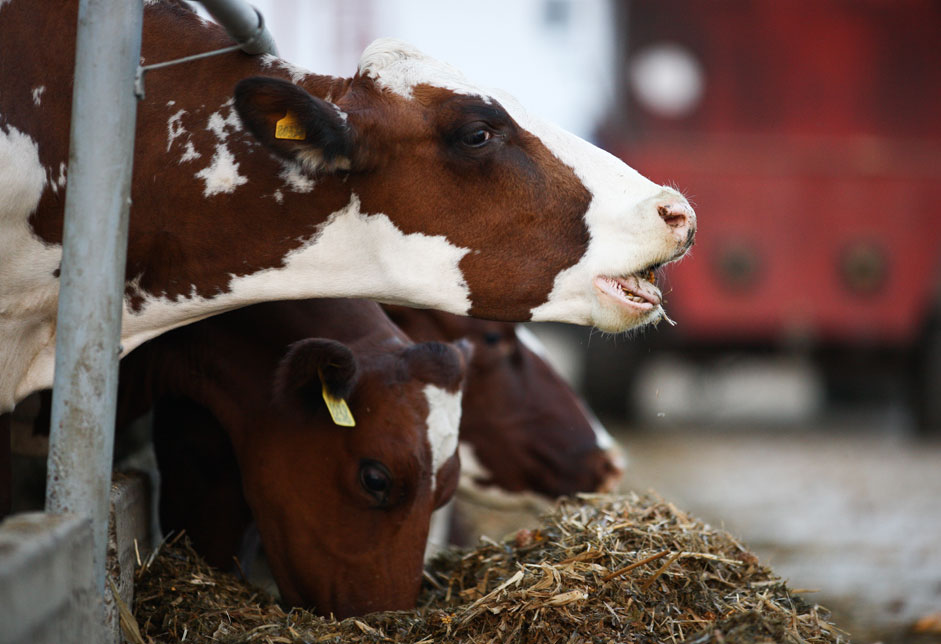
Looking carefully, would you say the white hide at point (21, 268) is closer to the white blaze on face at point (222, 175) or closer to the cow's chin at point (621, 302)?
the white blaze on face at point (222, 175)

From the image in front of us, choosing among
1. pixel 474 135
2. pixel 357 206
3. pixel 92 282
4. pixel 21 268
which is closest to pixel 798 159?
pixel 474 135

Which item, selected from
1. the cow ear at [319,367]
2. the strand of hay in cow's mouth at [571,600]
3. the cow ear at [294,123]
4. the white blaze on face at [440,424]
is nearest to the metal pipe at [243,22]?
the cow ear at [294,123]

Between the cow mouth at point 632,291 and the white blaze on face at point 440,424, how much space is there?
651 millimetres

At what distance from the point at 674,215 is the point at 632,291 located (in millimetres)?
208

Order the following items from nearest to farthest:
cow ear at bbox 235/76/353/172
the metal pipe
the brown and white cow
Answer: cow ear at bbox 235/76/353/172 < the metal pipe < the brown and white cow

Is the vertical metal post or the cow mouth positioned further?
the cow mouth

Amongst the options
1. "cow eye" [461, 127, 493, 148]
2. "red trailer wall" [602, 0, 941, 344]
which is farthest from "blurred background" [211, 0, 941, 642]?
"cow eye" [461, 127, 493, 148]

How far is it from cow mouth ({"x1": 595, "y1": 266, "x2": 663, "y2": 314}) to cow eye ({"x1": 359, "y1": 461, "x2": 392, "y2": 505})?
2.65 feet

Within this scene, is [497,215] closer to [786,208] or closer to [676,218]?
[676,218]

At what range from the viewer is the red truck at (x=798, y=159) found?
873 cm

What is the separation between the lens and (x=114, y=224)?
2.17 metres

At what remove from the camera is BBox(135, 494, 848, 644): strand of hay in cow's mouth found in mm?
2438

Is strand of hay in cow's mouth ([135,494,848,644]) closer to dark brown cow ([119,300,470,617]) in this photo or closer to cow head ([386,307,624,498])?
dark brown cow ([119,300,470,617])

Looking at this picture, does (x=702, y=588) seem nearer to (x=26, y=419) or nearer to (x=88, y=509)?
(x=88, y=509)
